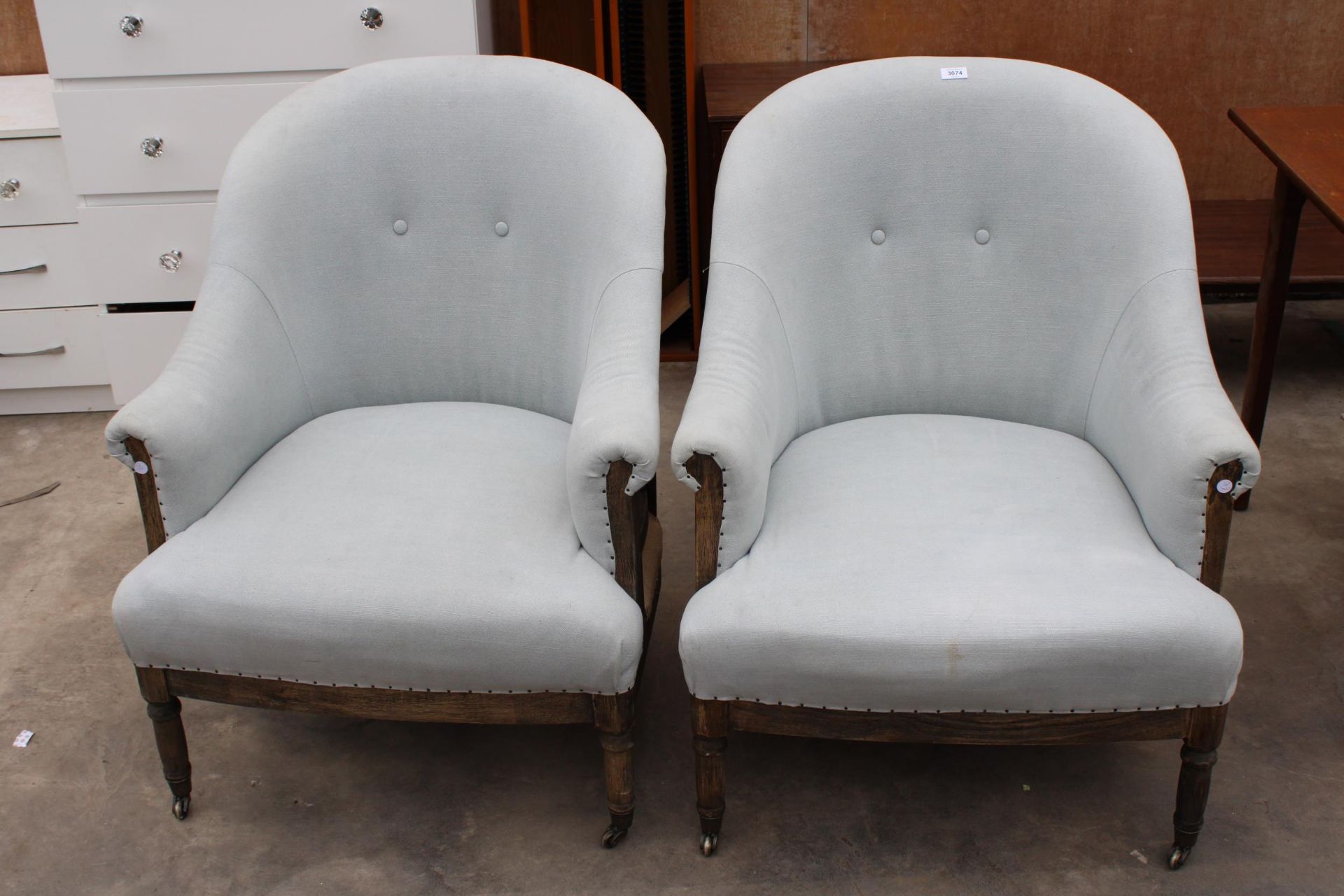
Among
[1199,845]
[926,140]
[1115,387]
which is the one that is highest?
[926,140]

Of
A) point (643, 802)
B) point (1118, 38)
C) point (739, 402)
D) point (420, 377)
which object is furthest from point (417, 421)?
point (1118, 38)

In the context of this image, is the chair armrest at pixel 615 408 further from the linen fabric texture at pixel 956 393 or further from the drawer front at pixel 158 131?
the drawer front at pixel 158 131

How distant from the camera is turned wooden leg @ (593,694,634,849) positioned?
150 cm

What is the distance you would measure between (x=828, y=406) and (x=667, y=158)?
1308mm

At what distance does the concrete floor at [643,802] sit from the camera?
156 cm

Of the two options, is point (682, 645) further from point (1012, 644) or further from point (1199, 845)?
point (1199, 845)

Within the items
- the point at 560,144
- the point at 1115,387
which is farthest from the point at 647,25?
the point at 1115,387

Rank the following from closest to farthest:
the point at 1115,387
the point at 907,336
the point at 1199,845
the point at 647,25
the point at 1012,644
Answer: the point at 1012,644, the point at 1199,845, the point at 1115,387, the point at 907,336, the point at 647,25

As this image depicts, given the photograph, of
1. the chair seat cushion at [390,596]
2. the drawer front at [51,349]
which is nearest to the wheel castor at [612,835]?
the chair seat cushion at [390,596]

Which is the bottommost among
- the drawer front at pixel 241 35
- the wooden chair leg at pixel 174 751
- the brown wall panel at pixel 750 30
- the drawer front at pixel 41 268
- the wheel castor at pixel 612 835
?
the wheel castor at pixel 612 835

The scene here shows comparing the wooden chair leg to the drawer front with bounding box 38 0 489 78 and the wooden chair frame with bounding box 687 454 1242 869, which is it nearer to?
the wooden chair frame with bounding box 687 454 1242 869

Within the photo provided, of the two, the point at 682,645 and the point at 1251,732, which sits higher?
the point at 682,645

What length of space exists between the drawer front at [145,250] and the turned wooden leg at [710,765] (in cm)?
164

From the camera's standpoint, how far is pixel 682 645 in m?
1.44
